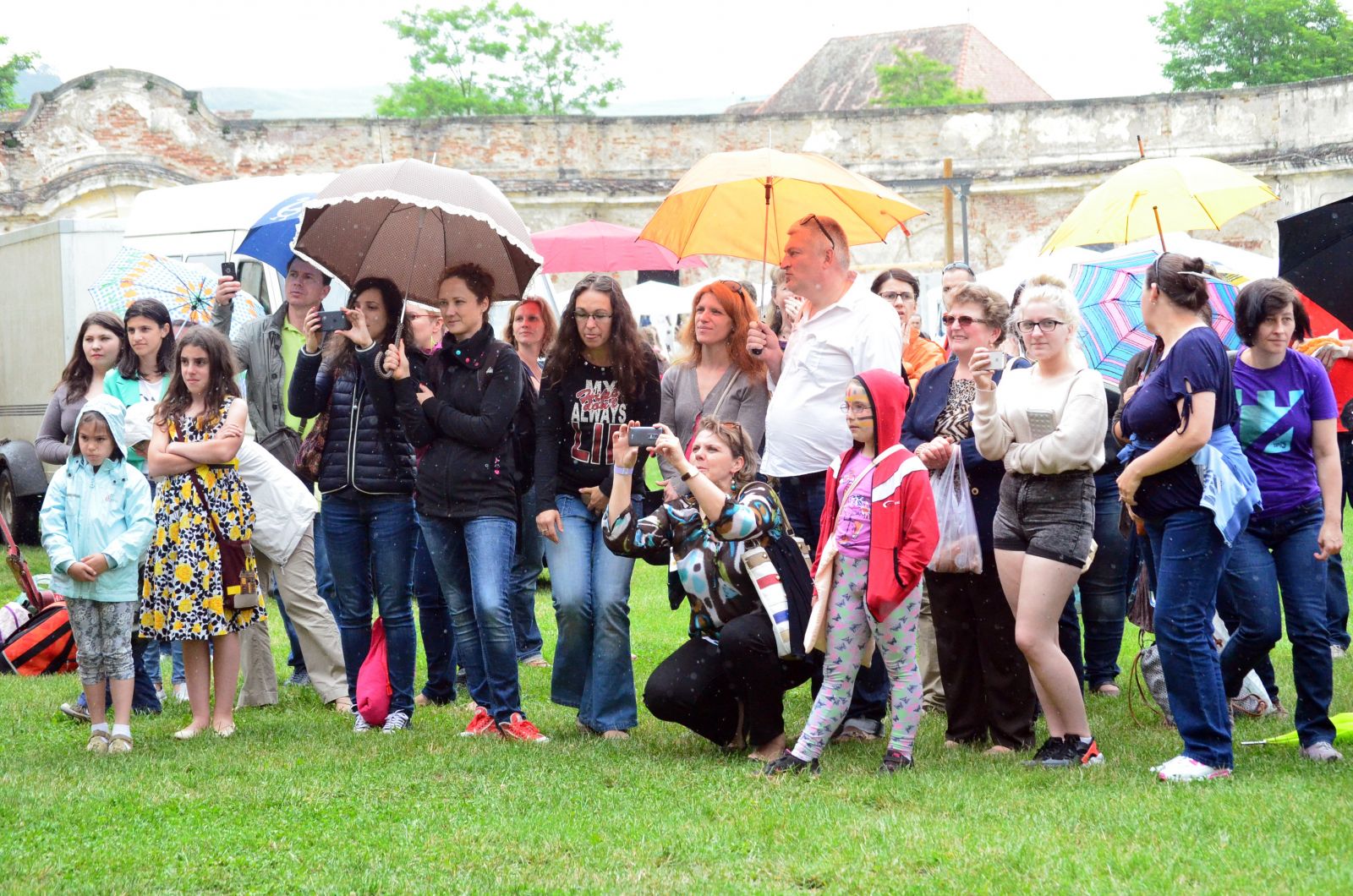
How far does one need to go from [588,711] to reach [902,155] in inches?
910

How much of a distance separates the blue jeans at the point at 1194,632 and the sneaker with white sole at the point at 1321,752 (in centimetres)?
50

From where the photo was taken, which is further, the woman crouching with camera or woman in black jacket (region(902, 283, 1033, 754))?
woman in black jacket (region(902, 283, 1033, 754))

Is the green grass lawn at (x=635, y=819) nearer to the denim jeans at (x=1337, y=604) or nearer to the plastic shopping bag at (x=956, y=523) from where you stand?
the plastic shopping bag at (x=956, y=523)

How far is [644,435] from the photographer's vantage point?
5.85 m

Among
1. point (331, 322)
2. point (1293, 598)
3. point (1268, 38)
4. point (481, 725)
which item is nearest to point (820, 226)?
point (331, 322)

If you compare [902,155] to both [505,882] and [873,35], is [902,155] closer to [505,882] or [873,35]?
[505,882]

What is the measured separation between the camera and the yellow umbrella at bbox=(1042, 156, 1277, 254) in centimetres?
879

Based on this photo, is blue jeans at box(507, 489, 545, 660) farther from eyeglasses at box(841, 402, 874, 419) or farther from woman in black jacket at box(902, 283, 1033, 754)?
eyeglasses at box(841, 402, 874, 419)

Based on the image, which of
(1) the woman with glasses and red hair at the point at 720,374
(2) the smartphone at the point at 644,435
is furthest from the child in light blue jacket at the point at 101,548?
(1) the woman with glasses and red hair at the point at 720,374

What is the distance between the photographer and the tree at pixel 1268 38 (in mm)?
48531

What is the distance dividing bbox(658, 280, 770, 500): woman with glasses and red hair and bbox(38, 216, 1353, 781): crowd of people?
2 cm

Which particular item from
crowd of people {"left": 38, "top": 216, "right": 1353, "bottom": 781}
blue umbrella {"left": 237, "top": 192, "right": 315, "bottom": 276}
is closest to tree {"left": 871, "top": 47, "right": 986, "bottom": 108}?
blue umbrella {"left": 237, "top": 192, "right": 315, "bottom": 276}

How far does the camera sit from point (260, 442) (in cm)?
803

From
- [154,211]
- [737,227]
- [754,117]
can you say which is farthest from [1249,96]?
[737,227]
